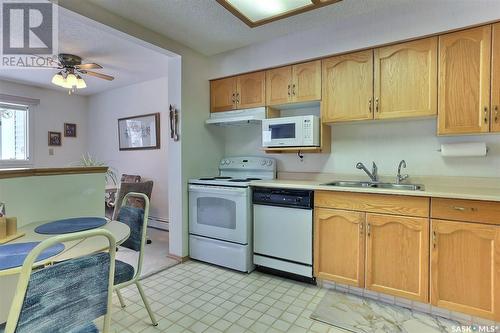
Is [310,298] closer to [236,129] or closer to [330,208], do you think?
[330,208]

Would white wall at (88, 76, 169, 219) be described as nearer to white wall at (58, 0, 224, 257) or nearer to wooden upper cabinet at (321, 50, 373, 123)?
white wall at (58, 0, 224, 257)

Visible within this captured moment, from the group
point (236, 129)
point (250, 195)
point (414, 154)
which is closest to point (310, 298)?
point (250, 195)

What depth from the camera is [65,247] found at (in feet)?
3.92

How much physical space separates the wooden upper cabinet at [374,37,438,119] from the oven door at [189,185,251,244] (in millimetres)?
1464

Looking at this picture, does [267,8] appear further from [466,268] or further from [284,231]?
[466,268]

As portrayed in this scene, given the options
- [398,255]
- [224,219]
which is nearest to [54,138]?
[224,219]

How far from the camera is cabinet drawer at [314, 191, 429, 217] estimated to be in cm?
188

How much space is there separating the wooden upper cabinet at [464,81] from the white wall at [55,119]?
5619 mm

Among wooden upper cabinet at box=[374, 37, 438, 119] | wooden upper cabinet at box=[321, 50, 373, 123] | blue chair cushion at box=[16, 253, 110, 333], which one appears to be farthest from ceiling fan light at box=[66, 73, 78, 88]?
wooden upper cabinet at box=[374, 37, 438, 119]

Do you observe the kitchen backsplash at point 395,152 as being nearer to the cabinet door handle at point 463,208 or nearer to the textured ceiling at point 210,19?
the cabinet door handle at point 463,208

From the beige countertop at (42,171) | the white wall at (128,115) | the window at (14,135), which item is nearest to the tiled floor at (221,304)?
the beige countertop at (42,171)

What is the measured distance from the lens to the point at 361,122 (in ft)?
8.14

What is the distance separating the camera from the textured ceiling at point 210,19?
6.83 ft

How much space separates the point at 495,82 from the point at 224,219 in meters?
2.45
